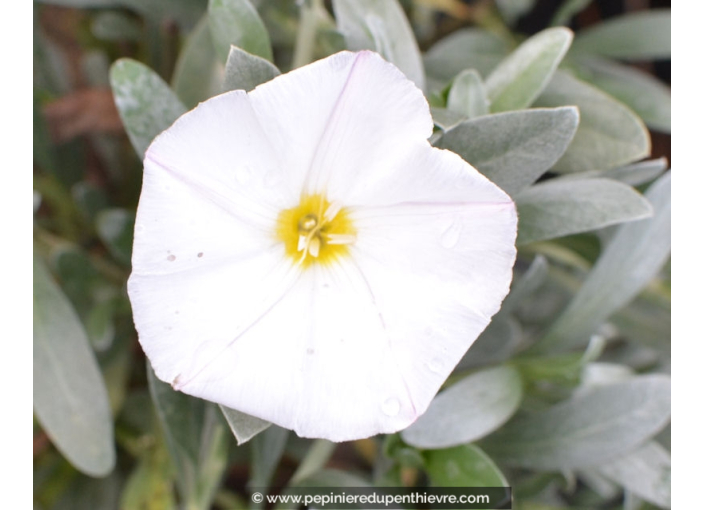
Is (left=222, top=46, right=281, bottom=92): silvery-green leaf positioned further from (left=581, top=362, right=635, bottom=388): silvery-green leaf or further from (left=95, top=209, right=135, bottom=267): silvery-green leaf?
(left=581, top=362, right=635, bottom=388): silvery-green leaf

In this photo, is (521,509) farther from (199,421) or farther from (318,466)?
(199,421)

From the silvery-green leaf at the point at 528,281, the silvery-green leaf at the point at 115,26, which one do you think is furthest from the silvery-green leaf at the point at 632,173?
the silvery-green leaf at the point at 115,26

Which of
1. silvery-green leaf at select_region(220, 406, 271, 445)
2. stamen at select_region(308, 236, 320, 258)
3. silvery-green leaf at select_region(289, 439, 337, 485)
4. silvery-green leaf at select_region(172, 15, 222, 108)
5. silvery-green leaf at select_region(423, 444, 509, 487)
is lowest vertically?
silvery-green leaf at select_region(289, 439, 337, 485)

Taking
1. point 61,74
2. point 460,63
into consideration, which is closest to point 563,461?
point 460,63

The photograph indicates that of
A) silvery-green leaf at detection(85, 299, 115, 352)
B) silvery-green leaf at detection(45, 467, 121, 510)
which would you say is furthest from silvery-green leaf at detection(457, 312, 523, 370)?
silvery-green leaf at detection(45, 467, 121, 510)

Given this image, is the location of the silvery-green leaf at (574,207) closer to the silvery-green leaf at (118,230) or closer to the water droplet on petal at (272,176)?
the water droplet on petal at (272,176)

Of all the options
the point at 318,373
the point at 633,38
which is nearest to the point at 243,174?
the point at 318,373

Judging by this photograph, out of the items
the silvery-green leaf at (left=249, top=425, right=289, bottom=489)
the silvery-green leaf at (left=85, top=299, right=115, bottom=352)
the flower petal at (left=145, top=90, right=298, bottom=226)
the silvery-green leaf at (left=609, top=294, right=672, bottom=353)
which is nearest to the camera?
the flower petal at (left=145, top=90, right=298, bottom=226)
